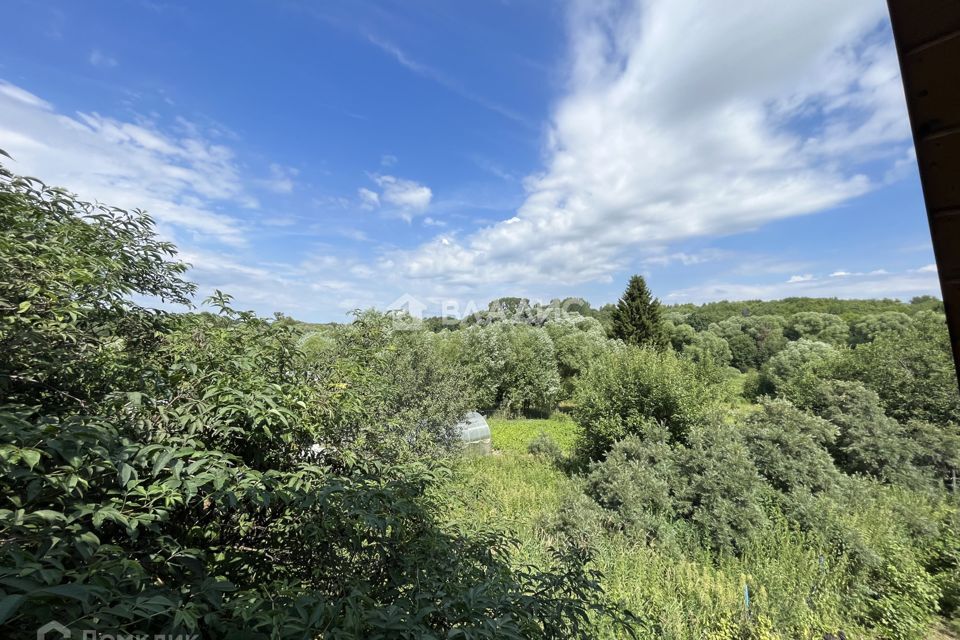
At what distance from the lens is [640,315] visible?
88.0ft

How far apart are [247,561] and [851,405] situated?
47.7 feet

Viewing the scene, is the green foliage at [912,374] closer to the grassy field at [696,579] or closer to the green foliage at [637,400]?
the green foliage at [637,400]

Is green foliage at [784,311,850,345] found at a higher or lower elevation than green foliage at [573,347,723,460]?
higher

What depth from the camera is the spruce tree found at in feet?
87.7

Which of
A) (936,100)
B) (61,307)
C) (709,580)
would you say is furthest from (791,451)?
(61,307)

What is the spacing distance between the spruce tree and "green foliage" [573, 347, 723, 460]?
15984 mm

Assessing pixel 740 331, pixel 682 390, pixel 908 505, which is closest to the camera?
pixel 908 505

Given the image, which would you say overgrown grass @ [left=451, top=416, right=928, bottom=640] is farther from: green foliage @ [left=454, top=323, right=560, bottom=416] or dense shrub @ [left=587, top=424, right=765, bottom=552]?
green foliage @ [left=454, top=323, right=560, bottom=416]

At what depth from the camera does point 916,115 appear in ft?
3.05

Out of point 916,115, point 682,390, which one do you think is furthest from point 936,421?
point 916,115

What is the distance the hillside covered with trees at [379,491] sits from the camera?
4.61 ft

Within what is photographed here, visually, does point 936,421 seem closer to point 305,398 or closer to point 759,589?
point 759,589

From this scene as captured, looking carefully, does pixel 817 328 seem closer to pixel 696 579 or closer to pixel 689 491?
pixel 689 491

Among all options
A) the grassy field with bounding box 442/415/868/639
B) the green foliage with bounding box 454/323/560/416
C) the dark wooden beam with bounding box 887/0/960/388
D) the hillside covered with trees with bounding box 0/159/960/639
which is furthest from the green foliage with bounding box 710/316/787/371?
the dark wooden beam with bounding box 887/0/960/388
